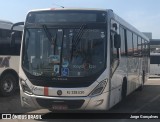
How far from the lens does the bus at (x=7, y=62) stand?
1514cm

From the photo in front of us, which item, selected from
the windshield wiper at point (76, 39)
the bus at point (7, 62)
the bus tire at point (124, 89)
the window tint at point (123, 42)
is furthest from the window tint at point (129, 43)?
the bus at point (7, 62)

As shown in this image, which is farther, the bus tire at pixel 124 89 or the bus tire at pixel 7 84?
the bus tire at pixel 7 84

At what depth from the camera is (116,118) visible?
10812mm

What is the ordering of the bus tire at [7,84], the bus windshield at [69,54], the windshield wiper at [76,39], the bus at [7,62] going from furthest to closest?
the bus tire at [7,84], the bus at [7,62], the windshield wiper at [76,39], the bus windshield at [69,54]

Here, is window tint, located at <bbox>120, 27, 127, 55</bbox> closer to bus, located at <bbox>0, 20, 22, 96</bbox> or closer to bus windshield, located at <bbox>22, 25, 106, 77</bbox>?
bus windshield, located at <bbox>22, 25, 106, 77</bbox>

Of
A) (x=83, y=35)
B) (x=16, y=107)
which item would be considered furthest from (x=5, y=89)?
(x=83, y=35)

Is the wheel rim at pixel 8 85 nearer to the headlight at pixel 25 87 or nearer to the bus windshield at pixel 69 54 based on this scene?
the headlight at pixel 25 87

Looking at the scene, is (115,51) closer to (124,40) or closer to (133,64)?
(124,40)

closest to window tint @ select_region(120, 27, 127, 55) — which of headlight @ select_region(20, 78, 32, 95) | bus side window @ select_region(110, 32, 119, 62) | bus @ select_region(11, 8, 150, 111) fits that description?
bus side window @ select_region(110, 32, 119, 62)

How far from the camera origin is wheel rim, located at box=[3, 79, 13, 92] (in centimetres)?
1546

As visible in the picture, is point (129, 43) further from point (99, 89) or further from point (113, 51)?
point (99, 89)

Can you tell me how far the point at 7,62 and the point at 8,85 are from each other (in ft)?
3.40

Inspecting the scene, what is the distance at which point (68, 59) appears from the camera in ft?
33.0

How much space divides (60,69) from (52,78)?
33cm
